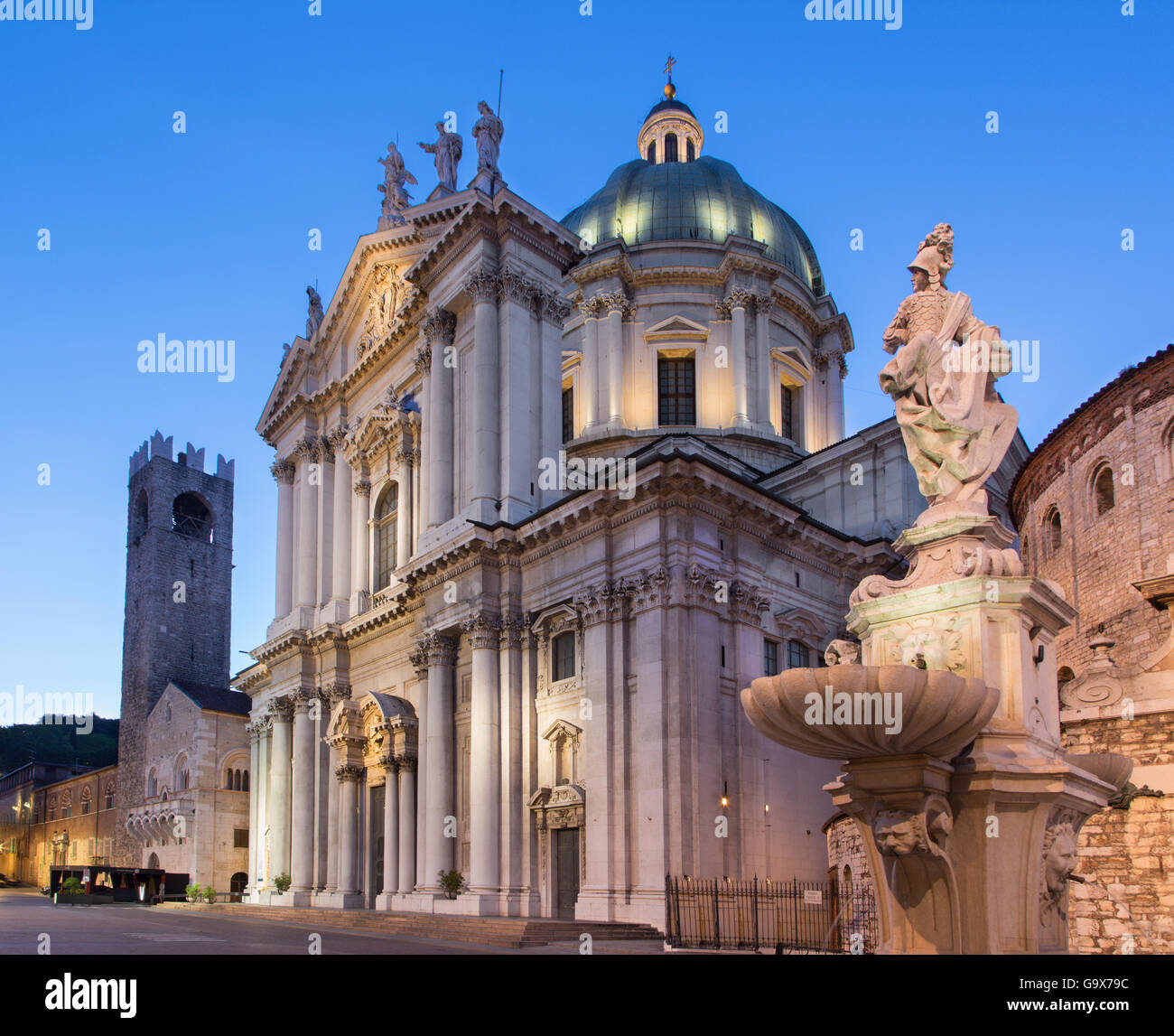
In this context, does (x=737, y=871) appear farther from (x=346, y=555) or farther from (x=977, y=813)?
(x=346, y=555)

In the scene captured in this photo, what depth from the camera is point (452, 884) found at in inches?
1174

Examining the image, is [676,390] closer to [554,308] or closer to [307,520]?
[554,308]

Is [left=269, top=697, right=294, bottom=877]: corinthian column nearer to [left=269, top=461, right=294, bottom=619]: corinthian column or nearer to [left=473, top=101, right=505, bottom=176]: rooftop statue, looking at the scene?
[left=269, top=461, right=294, bottom=619]: corinthian column

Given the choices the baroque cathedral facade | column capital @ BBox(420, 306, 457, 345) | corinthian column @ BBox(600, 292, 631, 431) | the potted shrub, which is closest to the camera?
the baroque cathedral facade

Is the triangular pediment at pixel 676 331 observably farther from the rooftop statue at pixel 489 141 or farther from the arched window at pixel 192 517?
the arched window at pixel 192 517

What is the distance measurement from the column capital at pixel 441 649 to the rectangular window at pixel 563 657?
4176 mm

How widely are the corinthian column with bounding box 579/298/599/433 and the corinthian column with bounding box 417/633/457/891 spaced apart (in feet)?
42.1

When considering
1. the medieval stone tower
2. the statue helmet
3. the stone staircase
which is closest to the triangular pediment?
the stone staircase

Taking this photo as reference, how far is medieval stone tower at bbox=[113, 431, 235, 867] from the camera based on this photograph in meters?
78.6

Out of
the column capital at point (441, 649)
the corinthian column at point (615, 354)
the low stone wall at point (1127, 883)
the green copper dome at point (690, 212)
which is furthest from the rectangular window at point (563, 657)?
the green copper dome at point (690, 212)

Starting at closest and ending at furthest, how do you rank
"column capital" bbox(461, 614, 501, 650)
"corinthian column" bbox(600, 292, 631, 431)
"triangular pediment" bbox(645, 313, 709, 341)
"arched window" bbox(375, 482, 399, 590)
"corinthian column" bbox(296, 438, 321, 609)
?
"column capital" bbox(461, 614, 501, 650), "arched window" bbox(375, 482, 399, 590), "corinthian column" bbox(600, 292, 631, 431), "triangular pediment" bbox(645, 313, 709, 341), "corinthian column" bbox(296, 438, 321, 609)

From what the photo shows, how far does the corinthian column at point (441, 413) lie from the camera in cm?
3403
